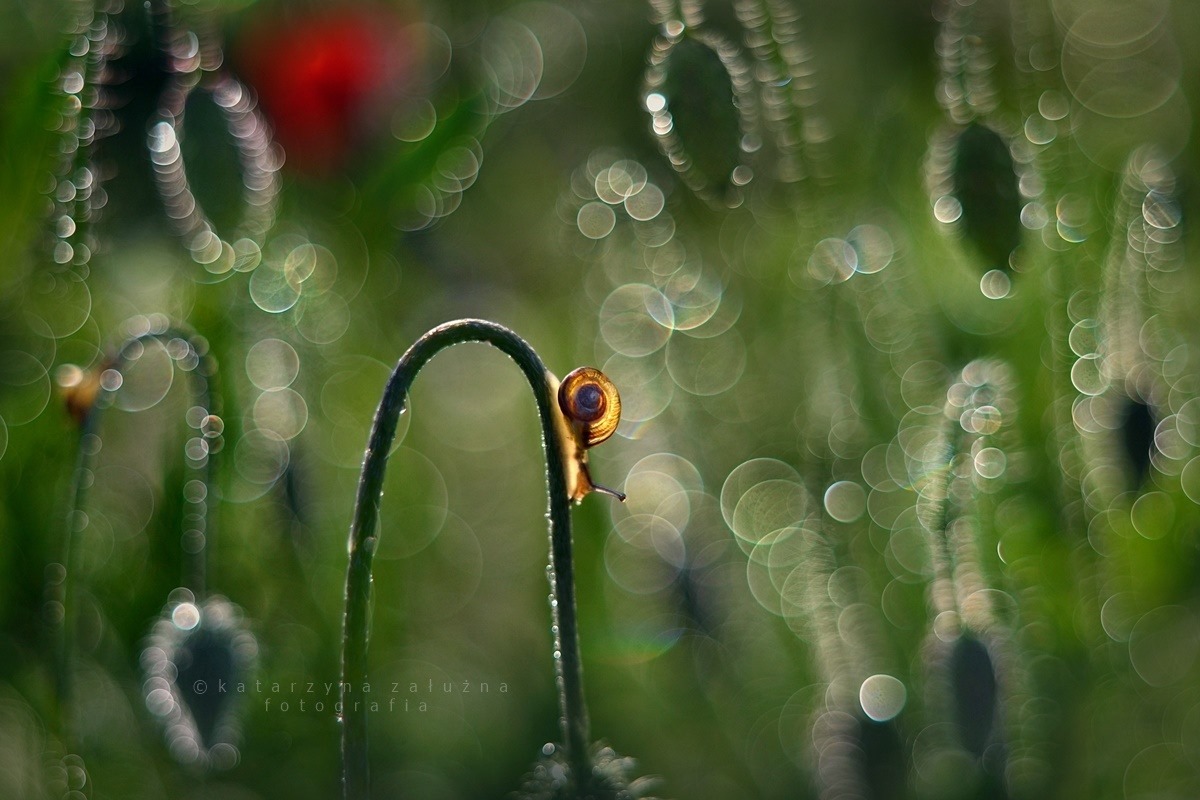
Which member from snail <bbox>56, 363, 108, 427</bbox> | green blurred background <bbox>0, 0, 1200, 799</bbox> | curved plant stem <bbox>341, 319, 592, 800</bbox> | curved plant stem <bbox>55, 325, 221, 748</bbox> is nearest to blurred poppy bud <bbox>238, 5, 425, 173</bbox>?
green blurred background <bbox>0, 0, 1200, 799</bbox>

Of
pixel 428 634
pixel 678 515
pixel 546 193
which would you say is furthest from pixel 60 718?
pixel 546 193

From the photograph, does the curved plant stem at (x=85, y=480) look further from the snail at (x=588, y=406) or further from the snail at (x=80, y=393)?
the snail at (x=588, y=406)

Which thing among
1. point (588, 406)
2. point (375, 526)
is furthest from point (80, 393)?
point (588, 406)

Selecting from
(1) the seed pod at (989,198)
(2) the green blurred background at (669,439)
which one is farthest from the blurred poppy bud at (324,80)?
(1) the seed pod at (989,198)

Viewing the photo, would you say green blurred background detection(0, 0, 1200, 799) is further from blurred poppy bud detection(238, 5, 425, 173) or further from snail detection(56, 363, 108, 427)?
snail detection(56, 363, 108, 427)

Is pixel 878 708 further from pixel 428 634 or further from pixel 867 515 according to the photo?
pixel 428 634

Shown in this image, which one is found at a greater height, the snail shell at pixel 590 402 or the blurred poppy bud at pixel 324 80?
the blurred poppy bud at pixel 324 80

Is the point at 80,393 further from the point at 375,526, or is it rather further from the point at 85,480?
the point at 375,526
